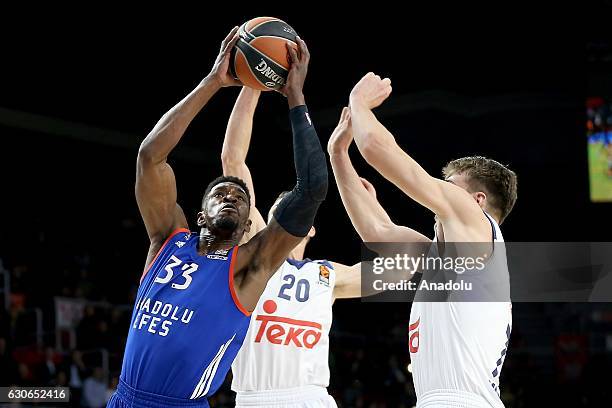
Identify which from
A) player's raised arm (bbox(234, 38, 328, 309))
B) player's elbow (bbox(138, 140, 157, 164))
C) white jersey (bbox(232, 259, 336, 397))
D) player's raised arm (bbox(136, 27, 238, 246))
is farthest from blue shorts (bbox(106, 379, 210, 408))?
white jersey (bbox(232, 259, 336, 397))

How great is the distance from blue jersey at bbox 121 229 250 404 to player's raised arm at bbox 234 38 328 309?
0.08 m

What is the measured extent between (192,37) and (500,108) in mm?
6751

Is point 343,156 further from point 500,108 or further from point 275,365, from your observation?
point 500,108

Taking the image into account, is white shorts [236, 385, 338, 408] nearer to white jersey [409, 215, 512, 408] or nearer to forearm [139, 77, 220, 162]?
white jersey [409, 215, 512, 408]

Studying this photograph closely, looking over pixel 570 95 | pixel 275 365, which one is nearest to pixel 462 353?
pixel 275 365

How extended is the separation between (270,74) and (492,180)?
1125 mm

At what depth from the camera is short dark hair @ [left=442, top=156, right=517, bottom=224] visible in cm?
388

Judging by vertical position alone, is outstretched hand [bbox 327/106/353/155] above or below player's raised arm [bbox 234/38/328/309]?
above

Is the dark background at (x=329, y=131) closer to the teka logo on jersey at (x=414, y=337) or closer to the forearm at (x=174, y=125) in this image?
the forearm at (x=174, y=125)

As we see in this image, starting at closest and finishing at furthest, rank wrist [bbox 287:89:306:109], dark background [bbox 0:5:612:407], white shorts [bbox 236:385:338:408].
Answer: wrist [bbox 287:89:306:109] → white shorts [bbox 236:385:338:408] → dark background [bbox 0:5:612:407]

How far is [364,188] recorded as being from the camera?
14.8 ft

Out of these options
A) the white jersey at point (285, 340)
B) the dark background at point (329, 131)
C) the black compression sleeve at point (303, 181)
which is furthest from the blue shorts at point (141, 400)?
the dark background at point (329, 131)

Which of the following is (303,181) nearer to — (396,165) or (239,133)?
(396,165)

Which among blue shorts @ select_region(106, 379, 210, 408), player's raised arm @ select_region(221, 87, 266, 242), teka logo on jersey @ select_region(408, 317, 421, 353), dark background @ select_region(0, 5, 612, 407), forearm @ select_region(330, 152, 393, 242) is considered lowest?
blue shorts @ select_region(106, 379, 210, 408)
